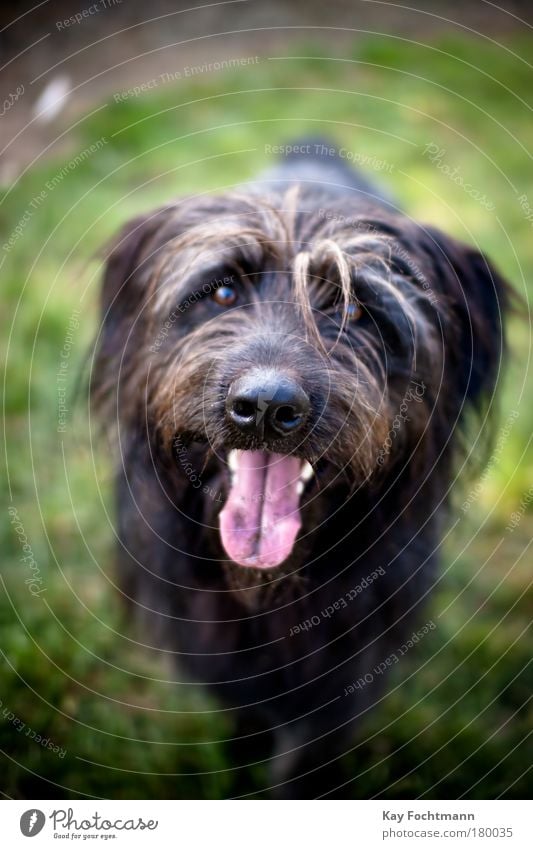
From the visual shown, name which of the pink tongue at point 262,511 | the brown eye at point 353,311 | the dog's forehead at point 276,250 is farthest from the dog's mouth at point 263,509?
the dog's forehead at point 276,250

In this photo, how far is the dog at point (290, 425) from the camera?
8.50 ft

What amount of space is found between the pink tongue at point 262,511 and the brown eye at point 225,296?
575mm

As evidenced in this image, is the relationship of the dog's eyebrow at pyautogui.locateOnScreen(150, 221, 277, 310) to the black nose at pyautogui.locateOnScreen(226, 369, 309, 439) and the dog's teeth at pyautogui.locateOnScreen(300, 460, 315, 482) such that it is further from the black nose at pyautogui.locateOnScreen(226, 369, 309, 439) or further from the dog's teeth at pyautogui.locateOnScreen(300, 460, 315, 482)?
the dog's teeth at pyautogui.locateOnScreen(300, 460, 315, 482)

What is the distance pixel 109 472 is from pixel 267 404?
136 cm

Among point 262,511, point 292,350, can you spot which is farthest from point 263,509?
point 292,350

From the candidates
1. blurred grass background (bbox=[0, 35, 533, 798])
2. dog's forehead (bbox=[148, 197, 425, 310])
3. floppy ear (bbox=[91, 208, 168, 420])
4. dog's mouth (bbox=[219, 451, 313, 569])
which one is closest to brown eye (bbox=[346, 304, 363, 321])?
dog's forehead (bbox=[148, 197, 425, 310])

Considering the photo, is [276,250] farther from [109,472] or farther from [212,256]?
[109,472]

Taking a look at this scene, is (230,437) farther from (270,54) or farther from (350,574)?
(270,54)

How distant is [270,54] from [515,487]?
5.33m

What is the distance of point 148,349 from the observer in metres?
2.83

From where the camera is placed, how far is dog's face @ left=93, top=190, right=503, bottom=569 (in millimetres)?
2539

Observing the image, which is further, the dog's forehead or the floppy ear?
the floppy ear

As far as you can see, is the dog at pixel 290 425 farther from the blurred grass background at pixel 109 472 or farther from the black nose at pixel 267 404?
the blurred grass background at pixel 109 472

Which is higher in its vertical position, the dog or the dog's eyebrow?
the dog's eyebrow
